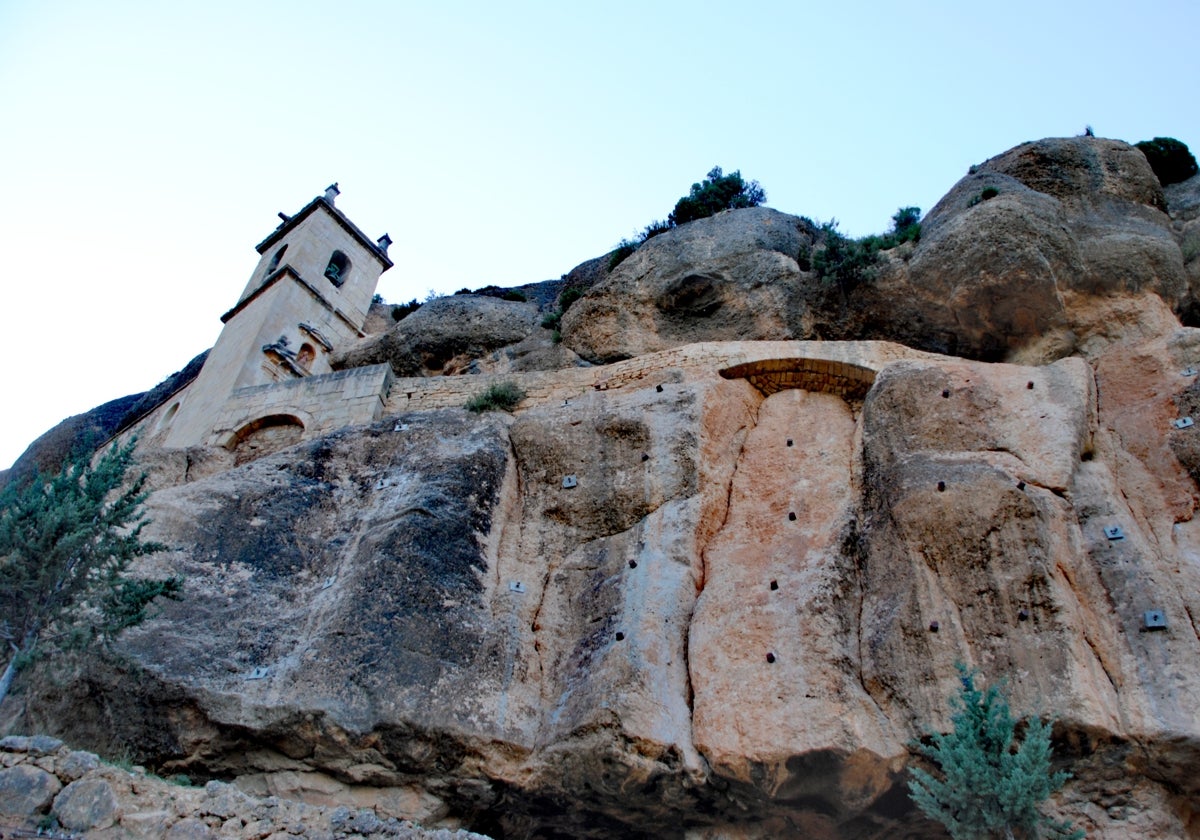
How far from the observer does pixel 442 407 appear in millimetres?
12242

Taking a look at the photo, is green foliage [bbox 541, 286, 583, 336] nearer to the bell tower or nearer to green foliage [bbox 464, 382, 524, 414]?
green foliage [bbox 464, 382, 524, 414]

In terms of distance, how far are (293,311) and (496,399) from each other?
657 centimetres

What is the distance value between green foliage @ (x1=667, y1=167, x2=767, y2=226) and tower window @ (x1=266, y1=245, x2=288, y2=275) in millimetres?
7199

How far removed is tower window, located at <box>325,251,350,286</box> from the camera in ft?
61.2

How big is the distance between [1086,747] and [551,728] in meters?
3.92

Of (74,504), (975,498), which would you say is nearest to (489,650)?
(74,504)

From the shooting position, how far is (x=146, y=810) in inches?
246

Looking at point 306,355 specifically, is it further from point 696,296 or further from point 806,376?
point 806,376

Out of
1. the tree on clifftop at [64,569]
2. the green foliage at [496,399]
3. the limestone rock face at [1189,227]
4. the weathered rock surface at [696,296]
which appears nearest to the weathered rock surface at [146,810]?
the tree on clifftop at [64,569]

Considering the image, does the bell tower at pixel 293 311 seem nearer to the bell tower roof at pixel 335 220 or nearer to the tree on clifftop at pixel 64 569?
the bell tower roof at pixel 335 220

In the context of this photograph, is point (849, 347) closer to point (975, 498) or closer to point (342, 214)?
point (975, 498)

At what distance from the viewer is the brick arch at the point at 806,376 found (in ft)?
36.4

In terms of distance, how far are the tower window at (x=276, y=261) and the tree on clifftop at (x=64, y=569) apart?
10.9 meters

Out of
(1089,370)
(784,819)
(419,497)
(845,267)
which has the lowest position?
(784,819)
